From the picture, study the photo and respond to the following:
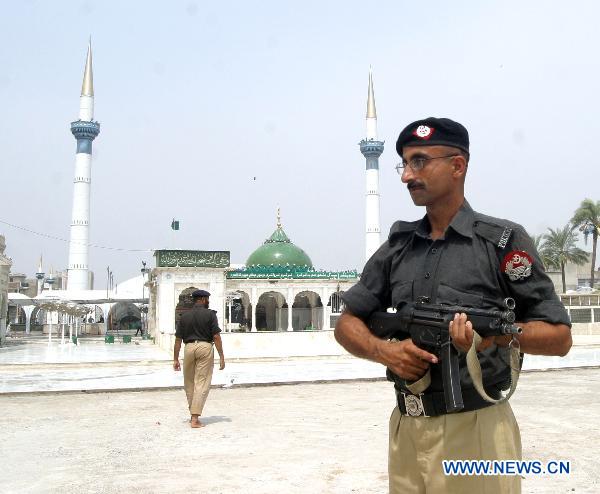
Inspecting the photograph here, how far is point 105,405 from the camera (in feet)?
32.3

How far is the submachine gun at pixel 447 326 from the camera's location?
74.3 inches

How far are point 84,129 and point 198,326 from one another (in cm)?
5026

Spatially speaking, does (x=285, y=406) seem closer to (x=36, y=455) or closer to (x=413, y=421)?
(x=36, y=455)

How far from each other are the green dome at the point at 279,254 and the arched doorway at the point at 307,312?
3020 mm

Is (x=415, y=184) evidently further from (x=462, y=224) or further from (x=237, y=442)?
(x=237, y=442)

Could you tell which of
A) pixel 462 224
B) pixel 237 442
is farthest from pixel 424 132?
pixel 237 442

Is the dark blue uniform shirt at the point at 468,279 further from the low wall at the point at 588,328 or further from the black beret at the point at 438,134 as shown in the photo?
the low wall at the point at 588,328

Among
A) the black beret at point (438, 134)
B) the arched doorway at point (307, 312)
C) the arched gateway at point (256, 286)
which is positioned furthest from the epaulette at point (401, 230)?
the arched doorway at point (307, 312)

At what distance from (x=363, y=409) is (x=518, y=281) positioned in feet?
24.1

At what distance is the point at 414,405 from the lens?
6.93 ft

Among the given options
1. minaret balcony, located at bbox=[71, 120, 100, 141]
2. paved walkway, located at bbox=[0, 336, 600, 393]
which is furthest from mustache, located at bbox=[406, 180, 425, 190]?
minaret balcony, located at bbox=[71, 120, 100, 141]

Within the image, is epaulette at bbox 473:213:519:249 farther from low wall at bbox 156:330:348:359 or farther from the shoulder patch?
low wall at bbox 156:330:348:359

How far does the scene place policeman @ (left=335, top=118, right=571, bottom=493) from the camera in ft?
6.52

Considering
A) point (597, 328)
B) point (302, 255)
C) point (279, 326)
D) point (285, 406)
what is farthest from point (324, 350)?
point (302, 255)
